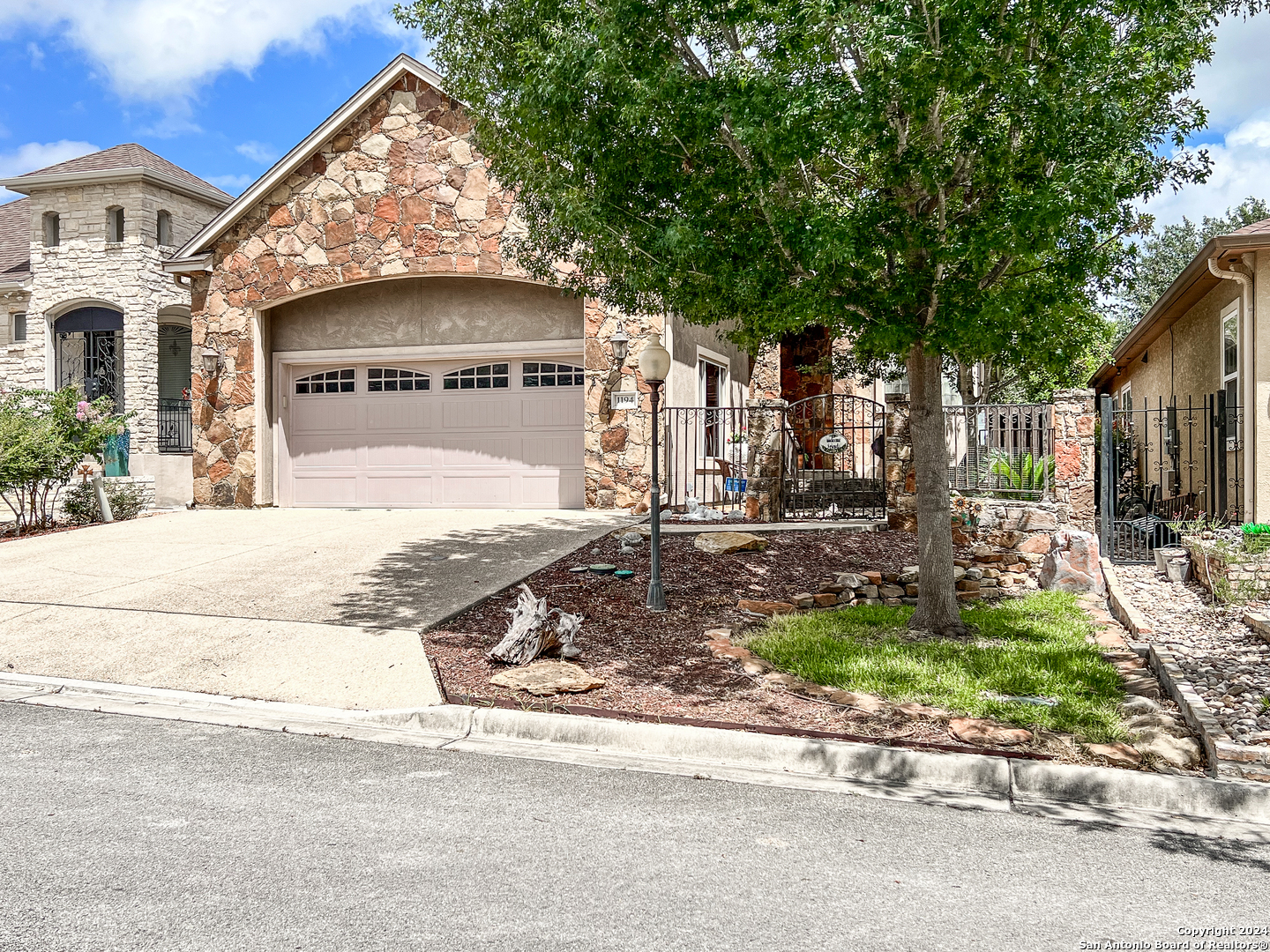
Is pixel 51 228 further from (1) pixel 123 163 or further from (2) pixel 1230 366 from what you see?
(2) pixel 1230 366

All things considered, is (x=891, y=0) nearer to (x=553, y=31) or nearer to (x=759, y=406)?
(x=553, y=31)

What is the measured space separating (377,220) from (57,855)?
11819mm

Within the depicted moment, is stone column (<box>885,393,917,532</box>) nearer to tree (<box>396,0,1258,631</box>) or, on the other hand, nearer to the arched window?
tree (<box>396,0,1258,631</box>)

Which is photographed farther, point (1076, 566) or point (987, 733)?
point (1076, 566)

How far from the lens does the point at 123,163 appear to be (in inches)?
819

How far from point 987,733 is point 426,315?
11.5 m

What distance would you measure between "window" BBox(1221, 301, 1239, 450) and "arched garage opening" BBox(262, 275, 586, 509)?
8.61 metres

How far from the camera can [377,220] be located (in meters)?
13.8

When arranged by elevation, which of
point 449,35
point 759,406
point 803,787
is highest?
point 449,35

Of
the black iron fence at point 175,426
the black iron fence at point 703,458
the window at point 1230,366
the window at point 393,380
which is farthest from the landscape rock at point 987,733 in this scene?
the black iron fence at point 175,426

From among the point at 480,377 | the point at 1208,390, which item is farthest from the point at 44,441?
the point at 1208,390

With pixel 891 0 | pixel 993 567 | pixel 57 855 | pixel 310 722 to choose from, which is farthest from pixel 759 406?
pixel 57 855

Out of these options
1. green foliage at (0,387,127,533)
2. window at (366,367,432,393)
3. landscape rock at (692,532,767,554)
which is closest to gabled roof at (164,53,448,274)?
green foliage at (0,387,127,533)

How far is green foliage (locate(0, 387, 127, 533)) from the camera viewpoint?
12609 millimetres
